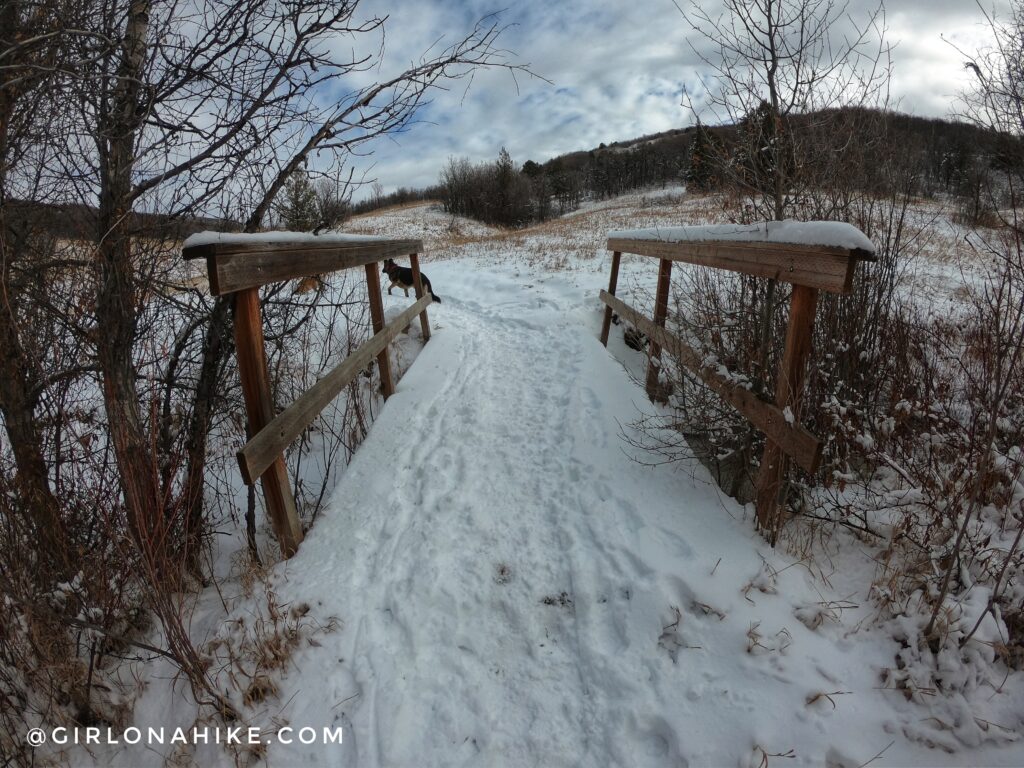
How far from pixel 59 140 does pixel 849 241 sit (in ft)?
11.3

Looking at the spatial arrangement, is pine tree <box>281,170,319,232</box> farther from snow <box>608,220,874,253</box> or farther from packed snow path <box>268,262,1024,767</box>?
snow <box>608,220,874,253</box>

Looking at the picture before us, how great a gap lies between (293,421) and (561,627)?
173cm

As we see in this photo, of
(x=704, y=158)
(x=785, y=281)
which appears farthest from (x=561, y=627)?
(x=704, y=158)

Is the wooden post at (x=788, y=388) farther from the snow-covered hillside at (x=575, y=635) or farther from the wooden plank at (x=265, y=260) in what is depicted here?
the wooden plank at (x=265, y=260)

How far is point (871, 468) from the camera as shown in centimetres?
295

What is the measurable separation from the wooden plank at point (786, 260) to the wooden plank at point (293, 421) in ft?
8.48

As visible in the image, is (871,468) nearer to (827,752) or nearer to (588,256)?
(827,752)

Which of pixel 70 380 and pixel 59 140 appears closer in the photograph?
pixel 59 140

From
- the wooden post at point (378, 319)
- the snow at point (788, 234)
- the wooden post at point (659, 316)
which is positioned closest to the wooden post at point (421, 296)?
the wooden post at point (378, 319)

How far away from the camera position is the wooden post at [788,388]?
Result: 236 centimetres

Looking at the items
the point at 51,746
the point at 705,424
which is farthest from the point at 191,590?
the point at 705,424

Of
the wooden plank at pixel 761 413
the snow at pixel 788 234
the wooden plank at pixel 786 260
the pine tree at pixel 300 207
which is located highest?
the pine tree at pixel 300 207

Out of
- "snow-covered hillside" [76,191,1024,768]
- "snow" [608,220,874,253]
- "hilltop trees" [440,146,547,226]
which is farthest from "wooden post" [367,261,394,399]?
"hilltop trees" [440,146,547,226]

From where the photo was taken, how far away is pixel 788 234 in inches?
94.7
